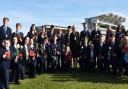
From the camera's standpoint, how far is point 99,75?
1689 centimetres

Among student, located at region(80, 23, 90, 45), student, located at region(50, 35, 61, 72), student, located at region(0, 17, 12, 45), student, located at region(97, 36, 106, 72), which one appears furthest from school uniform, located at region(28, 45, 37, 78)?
student, located at region(97, 36, 106, 72)

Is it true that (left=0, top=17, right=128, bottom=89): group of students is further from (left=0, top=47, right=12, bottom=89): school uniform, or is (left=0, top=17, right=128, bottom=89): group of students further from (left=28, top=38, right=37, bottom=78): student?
(left=0, top=47, right=12, bottom=89): school uniform

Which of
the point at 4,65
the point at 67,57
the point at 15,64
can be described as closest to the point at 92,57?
the point at 67,57

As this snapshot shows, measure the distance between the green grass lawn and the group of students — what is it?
667mm

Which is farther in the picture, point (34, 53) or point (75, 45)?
point (75, 45)

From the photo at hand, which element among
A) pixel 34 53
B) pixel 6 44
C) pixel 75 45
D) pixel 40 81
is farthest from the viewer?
pixel 75 45

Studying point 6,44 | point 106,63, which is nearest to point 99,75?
point 106,63

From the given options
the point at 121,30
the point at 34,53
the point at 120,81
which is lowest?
the point at 120,81

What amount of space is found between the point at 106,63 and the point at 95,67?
2.63 ft

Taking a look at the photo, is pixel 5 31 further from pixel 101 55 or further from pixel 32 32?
pixel 101 55

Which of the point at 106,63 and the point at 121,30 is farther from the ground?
Answer: the point at 121,30

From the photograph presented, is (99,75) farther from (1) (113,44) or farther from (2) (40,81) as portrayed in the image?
(2) (40,81)

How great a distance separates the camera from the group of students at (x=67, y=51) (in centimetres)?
1603

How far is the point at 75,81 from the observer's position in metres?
15.2
